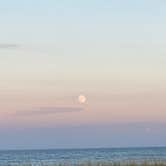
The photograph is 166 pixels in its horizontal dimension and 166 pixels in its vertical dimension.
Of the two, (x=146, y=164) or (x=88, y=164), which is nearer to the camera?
(x=146, y=164)

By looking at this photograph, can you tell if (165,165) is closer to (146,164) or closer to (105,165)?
(146,164)

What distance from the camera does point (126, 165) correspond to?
41.2 m

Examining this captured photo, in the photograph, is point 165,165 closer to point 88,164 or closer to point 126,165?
point 126,165

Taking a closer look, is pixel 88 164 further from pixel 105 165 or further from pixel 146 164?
pixel 146 164

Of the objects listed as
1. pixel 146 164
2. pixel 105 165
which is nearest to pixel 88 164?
pixel 105 165

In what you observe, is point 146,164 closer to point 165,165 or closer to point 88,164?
point 165,165

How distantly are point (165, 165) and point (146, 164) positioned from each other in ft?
4.04

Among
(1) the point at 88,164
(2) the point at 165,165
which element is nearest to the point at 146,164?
(2) the point at 165,165

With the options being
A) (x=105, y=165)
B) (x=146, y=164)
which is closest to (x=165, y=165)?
(x=146, y=164)

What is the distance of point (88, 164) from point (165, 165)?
17.6 feet

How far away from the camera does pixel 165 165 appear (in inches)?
1607

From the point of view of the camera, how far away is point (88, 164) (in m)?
43.3

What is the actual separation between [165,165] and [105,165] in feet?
13.3
